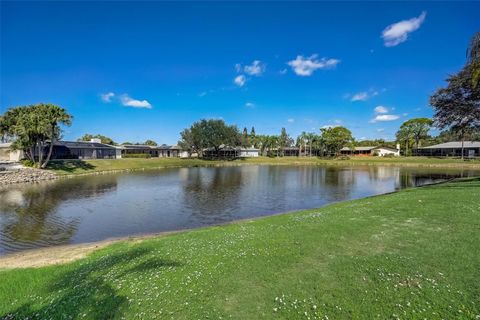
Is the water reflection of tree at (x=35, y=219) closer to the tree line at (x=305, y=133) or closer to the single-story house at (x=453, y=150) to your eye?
the tree line at (x=305, y=133)

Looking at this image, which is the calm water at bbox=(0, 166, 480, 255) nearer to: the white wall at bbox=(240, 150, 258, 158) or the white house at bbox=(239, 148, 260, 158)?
the white house at bbox=(239, 148, 260, 158)

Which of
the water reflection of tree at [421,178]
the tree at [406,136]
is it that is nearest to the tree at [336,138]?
the tree at [406,136]

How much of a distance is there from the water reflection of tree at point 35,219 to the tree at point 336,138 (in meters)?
91.8

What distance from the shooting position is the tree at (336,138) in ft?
353

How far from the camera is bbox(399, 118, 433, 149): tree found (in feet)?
350

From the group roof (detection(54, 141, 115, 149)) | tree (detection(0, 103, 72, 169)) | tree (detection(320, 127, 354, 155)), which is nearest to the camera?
tree (detection(0, 103, 72, 169))

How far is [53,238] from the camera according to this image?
694 inches

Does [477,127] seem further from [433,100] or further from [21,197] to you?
[21,197]

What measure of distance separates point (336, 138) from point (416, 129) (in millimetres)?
32772

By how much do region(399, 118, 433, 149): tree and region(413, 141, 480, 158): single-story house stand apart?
6406 mm

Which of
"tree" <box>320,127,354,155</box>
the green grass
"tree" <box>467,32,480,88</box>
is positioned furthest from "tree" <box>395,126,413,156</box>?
the green grass

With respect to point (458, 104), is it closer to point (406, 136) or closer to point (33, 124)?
point (33, 124)

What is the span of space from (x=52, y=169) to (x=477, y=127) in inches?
2652

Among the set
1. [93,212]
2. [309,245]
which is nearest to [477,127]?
[309,245]
